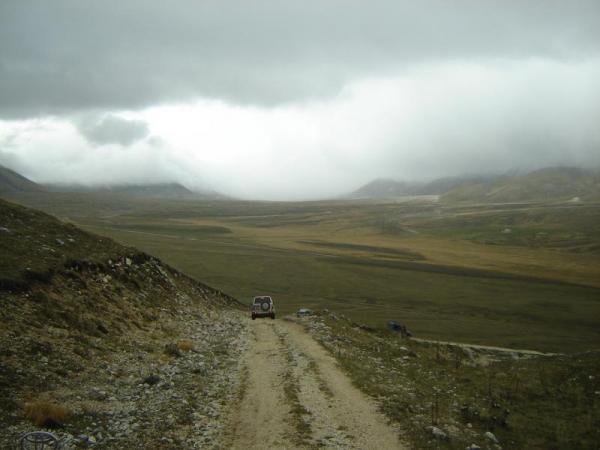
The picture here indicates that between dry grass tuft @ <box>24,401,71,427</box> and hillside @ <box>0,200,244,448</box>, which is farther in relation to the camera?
hillside @ <box>0,200,244,448</box>

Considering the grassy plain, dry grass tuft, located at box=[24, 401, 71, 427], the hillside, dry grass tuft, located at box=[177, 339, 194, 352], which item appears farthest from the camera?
the grassy plain

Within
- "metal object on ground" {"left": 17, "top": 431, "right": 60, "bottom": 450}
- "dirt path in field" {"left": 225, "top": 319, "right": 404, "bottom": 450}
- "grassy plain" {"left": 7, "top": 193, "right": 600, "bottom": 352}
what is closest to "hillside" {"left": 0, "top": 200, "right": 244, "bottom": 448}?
"metal object on ground" {"left": 17, "top": 431, "right": 60, "bottom": 450}

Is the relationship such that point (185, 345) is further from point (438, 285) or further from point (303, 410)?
point (438, 285)

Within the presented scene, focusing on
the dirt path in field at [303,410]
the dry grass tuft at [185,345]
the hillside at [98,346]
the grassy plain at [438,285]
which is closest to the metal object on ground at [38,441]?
the hillside at [98,346]

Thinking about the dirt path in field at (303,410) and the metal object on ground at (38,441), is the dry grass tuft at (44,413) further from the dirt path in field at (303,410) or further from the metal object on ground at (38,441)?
the dirt path in field at (303,410)

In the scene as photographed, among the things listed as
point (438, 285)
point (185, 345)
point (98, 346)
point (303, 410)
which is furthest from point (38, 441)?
point (438, 285)

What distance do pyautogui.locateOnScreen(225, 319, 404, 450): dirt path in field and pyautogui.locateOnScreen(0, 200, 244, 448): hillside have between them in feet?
3.06

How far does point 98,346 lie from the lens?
16.1m

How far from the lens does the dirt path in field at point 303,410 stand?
34.6 feet

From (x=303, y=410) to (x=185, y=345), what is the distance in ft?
26.4

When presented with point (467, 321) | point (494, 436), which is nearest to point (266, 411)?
point (494, 436)

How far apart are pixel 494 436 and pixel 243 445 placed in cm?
637

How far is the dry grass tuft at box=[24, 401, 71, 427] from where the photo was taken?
32.2 feet

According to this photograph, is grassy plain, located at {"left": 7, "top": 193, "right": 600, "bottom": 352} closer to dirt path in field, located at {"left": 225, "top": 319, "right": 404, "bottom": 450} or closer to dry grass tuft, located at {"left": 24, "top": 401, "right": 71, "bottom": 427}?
dirt path in field, located at {"left": 225, "top": 319, "right": 404, "bottom": 450}
